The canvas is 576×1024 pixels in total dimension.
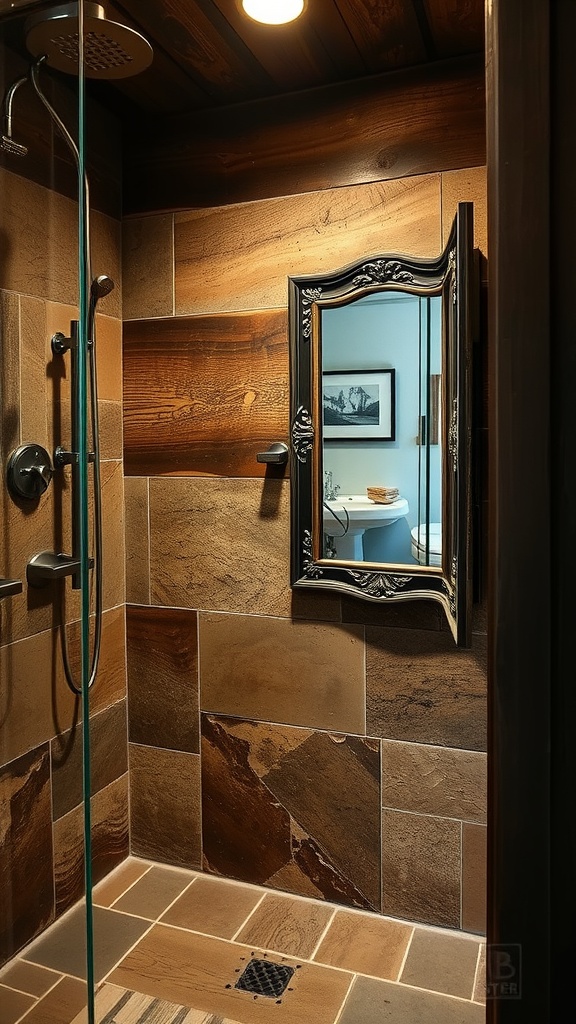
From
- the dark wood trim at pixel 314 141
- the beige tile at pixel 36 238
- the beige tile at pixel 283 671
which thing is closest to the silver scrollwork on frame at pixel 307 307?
the dark wood trim at pixel 314 141

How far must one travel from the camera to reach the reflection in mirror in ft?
6.13

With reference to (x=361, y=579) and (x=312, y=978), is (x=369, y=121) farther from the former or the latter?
(x=312, y=978)

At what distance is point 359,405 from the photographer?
76.5 inches

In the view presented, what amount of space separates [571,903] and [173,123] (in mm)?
2216

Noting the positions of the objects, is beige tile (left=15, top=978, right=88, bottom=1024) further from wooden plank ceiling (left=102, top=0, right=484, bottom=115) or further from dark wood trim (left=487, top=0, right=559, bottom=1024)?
wooden plank ceiling (left=102, top=0, right=484, bottom=115)

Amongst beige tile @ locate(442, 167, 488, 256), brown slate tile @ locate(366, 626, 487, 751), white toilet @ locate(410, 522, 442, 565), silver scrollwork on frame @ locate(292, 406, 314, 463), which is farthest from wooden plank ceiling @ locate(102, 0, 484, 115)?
brown slate tile @ locate(366, 626, 487, 751)

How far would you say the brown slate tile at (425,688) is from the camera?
188cm

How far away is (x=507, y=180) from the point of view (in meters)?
0.56

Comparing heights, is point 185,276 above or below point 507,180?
above

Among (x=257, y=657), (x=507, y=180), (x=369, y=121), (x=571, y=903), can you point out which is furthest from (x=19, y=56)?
(x=257, y=657)

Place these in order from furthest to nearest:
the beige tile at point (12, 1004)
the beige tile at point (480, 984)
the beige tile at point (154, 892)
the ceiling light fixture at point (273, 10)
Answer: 1. the beige tile at point (154, 892)
2. the beige tile at point (480, 984)
3. the ceiling light fixture at point (273, 10)
4. the beige tile at point (12, 1004)

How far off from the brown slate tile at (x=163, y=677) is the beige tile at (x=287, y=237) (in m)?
0.96

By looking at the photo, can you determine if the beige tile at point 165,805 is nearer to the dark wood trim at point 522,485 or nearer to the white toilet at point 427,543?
the white toilet at point 427,543

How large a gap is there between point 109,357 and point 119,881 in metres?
1.61
